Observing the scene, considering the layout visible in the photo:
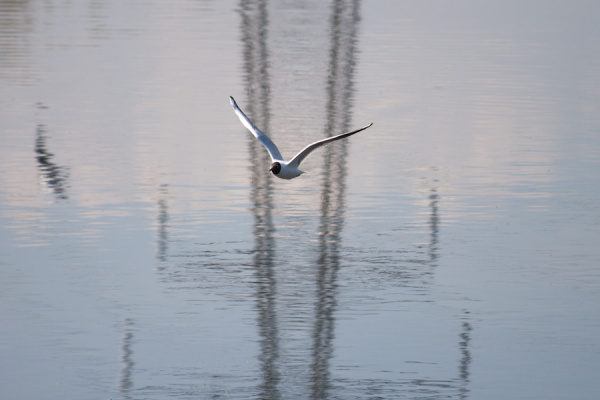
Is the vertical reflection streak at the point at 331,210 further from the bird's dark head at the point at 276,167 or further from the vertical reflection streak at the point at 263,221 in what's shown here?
the bird's dark head at the point at 276,167

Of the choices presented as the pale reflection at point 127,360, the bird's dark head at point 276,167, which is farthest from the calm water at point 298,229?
the bird's dark head at point 276,167

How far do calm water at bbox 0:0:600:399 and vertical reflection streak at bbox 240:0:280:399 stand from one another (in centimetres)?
4

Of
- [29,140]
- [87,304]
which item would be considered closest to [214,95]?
[29,140]

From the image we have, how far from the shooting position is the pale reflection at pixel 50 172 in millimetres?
13211

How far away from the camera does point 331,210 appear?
12648 millimetres

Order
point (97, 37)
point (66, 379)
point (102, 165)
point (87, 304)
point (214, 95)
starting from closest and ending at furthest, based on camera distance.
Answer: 1. point (66, 379)
2. point (87, 304)
3. point (102, 165)
4. point (214, 95)
5. point (97, 37)

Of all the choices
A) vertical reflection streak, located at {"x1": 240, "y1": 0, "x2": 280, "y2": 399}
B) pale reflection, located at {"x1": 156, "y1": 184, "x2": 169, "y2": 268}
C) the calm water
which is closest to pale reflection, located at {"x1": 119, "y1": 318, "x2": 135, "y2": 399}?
the calm water

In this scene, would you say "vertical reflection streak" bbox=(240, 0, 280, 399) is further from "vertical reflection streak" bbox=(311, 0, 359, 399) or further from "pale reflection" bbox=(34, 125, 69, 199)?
"pale reflection" bbox=(34, 125, 69, 199)

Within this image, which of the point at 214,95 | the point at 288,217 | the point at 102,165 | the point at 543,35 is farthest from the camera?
the point at 543,35

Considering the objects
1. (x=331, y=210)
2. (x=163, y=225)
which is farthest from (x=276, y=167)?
(x=331, y=210)

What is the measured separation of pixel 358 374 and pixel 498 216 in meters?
4.91

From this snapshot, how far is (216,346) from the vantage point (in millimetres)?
8555

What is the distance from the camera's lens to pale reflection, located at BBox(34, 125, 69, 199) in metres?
13.2

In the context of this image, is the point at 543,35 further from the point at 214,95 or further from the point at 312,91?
the point at 214,95
